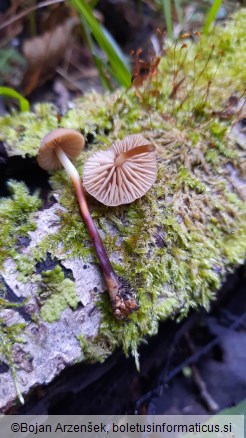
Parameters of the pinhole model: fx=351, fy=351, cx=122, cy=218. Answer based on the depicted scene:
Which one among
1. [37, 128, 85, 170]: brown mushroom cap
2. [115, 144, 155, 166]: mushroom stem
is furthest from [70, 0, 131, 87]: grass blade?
[115, 144, 155, 166]: mushroom stem

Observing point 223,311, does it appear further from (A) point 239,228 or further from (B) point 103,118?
(B) point 103,118

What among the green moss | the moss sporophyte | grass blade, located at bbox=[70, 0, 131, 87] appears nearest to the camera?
the green moss

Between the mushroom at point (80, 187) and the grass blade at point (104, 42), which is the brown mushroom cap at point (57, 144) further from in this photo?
the grass blade at point (104, 42)

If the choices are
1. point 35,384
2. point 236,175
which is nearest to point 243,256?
point 236,175

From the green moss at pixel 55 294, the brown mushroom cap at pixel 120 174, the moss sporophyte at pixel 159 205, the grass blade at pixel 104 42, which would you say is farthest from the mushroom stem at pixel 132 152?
the grass blade at pixel 104 42

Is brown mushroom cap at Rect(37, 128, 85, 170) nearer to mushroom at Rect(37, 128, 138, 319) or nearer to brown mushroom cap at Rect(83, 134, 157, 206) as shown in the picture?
mushroom at Rect(37, 128, 138, 319)

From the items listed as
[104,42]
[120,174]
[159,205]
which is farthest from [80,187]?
[104,42]
